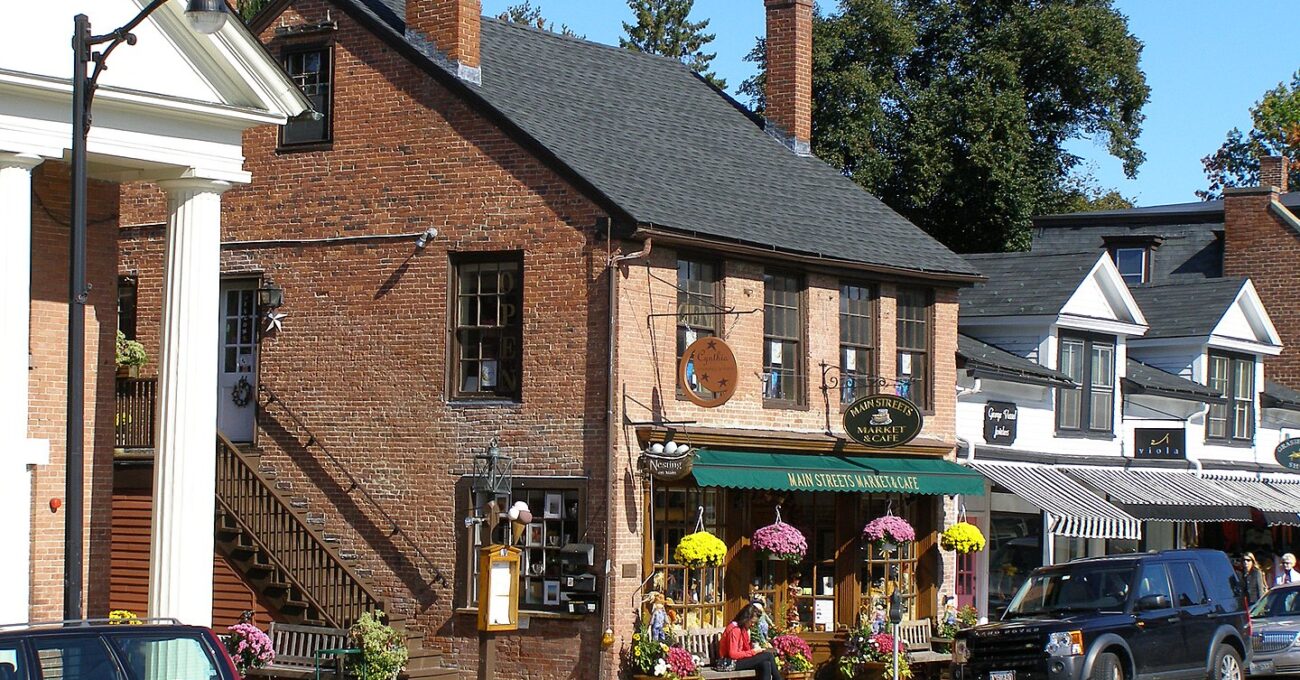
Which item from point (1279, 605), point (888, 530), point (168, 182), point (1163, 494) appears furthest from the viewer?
point (1163, 494)

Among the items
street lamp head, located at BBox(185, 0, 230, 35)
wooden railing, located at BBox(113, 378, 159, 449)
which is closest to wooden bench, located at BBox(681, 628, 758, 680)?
wooden railing, located at BBox(113, 378, 159, 449)

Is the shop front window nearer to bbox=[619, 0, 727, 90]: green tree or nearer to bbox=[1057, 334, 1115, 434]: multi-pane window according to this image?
bbox=[1057, 334, 1115, 434]: multi-pane window

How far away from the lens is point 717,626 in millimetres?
24812

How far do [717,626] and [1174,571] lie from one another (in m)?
6.09

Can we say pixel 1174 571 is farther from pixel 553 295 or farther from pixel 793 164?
pixel 793 164

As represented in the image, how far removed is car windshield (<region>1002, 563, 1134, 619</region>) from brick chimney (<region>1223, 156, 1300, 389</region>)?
900 inches

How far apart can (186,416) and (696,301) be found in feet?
26.0

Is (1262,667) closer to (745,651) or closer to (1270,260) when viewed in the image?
(745,651)

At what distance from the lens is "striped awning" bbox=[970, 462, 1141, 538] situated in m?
28.9

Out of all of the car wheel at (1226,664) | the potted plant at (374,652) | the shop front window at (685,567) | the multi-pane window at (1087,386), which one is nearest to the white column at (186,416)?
the potted plant at (374,652)

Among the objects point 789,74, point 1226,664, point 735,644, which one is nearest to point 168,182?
point 735,644

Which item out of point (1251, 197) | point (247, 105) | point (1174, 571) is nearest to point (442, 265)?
point (247, 105)

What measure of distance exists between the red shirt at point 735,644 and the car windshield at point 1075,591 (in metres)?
3.46

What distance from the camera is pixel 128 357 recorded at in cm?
2473
